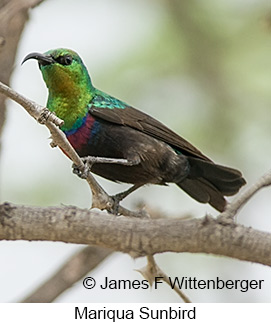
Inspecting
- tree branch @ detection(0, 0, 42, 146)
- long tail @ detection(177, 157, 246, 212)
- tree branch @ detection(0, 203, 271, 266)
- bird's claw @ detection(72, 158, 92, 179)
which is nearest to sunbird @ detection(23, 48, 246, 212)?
long tail @ detection(177, 157, 246, 212)

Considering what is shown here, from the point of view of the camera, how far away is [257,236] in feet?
9.77

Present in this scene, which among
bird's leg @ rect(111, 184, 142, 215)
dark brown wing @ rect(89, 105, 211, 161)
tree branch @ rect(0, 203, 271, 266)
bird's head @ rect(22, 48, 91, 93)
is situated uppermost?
bird's head @ rect(22, 48, 91, 93)

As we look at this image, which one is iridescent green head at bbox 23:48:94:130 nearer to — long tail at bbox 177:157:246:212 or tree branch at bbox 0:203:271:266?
long tail at bbox 177:157:246:212

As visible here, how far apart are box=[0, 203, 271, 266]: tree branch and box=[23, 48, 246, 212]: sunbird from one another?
1.76m

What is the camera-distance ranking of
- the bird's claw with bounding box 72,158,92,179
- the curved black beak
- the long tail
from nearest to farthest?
the bird's claw with bounding box 72,158,92,179 < the curved black beak < the long tail

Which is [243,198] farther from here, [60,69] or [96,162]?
[60,69]

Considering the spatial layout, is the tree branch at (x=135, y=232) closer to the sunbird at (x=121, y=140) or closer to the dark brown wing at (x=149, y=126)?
the sunbird at (x=121, y=140)

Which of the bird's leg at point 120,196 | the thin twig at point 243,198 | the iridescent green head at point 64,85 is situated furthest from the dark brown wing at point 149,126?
the thin twig at point 243,198

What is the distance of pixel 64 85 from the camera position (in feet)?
16.8

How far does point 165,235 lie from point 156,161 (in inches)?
87.4

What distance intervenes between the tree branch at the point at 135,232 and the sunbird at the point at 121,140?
1763 millimetres

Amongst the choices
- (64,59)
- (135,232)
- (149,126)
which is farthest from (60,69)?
(135,232)

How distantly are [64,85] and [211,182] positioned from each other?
4.43ft

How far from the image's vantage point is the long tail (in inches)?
215
